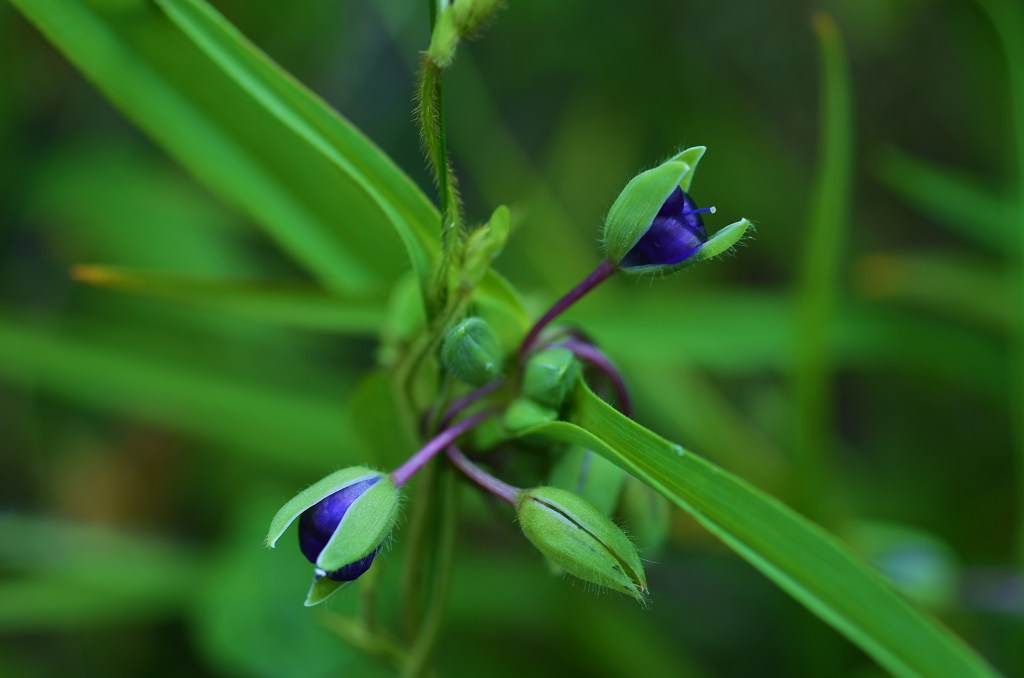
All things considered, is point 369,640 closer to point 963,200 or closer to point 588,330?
point 588,330

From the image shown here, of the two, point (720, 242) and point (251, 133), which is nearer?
point (720, 242)

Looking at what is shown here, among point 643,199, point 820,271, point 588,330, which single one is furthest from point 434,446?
point 588,330

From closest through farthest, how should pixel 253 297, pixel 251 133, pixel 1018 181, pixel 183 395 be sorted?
pixel 251 133, pixel 253 297, pixel 1018 181, pixel 183 395

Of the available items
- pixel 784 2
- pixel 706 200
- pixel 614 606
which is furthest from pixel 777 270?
pixel 614 606

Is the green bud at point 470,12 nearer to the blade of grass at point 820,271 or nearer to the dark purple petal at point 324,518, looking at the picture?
the dark purple petal at point 324,518

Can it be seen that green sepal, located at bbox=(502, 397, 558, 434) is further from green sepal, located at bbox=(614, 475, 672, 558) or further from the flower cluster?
green sepal, located at bbox=(614, 475, 672, 558)

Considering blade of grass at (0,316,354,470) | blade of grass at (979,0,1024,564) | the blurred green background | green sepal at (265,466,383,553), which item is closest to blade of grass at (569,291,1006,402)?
the blurred green background
